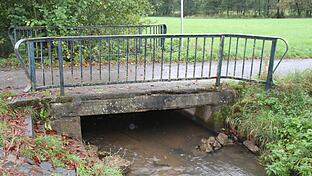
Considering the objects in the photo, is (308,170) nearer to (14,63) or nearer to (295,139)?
(295,139)

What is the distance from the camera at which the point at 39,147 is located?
4.64 meters

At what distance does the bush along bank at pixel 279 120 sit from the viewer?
5289mm

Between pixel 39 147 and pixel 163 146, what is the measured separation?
2816 millimetres

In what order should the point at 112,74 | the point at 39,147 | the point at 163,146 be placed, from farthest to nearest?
the point at 112,74
the point at 163,146
the point at 39,147

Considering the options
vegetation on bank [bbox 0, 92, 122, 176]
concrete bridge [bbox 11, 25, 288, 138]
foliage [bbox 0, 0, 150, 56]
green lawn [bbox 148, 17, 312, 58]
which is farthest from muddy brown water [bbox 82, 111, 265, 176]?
green lawn [bbox 148, 17, 312, 58]

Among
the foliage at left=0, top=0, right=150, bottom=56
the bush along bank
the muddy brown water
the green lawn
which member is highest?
the foliage at left=0, top=0, right=150, bottom=56

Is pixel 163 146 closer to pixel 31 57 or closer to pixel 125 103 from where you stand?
pixel 125 103

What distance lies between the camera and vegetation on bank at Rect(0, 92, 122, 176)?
430 centimetres

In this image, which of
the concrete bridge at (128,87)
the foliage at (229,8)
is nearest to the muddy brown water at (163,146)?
the concrete bridge at (128,87)

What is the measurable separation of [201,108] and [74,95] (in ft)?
9.94

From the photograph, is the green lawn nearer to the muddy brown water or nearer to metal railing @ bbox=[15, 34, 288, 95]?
metal railing @ bbox=[15, 34, 288, 95]

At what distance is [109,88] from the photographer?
6.70 m

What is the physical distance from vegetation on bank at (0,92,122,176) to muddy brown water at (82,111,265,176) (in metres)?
0.94

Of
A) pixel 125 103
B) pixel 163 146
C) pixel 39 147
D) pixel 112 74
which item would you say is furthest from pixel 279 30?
pixel 39 147
